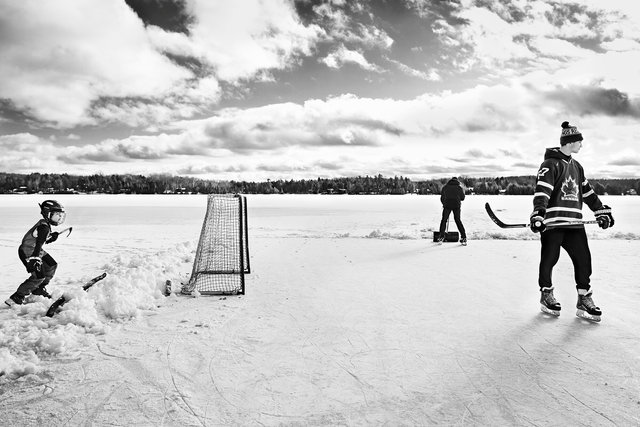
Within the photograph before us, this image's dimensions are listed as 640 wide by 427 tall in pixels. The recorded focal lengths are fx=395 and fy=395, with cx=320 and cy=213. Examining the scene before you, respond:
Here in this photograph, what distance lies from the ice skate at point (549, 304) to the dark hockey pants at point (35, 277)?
17.1 feet

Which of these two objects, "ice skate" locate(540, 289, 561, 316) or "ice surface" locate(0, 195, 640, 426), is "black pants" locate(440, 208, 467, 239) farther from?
"ice skate" locate(540, 289, 561, 316)

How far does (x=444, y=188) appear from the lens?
9.67 meters

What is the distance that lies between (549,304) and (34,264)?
527 cm

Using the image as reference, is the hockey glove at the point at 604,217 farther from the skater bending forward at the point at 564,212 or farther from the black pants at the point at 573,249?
the black pants at the point at 573,249

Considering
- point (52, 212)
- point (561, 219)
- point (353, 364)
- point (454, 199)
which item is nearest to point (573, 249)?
point (561, 219)

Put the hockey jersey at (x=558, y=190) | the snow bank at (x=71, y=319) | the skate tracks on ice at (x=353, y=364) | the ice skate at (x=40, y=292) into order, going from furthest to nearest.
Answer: the ice skate at (x=40, y=292)
the hockey jersey at (x=558, y=190)
the snow bank at (x=71, y=319)
the skate tracks on ice at (x=353, y=364)

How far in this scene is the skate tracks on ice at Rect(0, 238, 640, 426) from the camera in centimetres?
219

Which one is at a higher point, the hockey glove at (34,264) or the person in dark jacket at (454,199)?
the person in dark jacket at (454,199)

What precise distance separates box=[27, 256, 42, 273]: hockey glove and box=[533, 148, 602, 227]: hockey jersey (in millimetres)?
5020

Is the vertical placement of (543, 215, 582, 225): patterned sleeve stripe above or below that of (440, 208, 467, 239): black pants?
above

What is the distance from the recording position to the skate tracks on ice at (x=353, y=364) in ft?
7.18

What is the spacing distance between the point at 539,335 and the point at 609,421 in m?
1.33

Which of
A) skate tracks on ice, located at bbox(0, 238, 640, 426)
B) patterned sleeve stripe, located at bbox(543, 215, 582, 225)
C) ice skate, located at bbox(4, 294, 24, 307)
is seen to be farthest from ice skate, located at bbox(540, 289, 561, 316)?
ice skate, located at bbox(4, 294, 24, 307)

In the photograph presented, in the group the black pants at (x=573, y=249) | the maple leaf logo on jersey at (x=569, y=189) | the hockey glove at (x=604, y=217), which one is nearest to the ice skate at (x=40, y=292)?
the black pants at (x=573, y=249)
